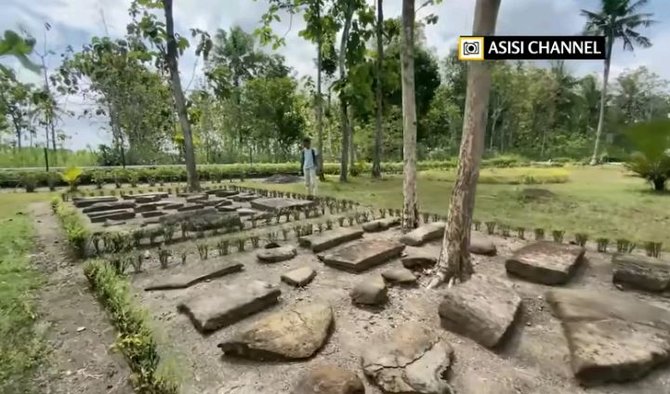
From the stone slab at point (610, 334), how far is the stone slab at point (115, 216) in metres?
6.79

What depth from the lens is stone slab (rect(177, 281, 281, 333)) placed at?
9.69 feet

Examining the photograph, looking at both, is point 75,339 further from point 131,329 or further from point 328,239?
point 328,239

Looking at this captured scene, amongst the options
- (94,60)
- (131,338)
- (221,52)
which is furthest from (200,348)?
(221,52)

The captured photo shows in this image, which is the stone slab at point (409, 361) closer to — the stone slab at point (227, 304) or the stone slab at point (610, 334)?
the stone slab at point (610, 334)

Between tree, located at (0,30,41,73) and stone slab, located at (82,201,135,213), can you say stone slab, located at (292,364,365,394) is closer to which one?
tree, located at (0,30,41,73)

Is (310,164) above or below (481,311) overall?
above

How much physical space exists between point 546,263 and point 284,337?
8.24 ft

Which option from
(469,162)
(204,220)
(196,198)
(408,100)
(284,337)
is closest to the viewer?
(284,337)

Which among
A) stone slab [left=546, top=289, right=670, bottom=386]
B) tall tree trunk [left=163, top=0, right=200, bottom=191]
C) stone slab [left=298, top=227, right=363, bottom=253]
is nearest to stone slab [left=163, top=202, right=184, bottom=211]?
tall tree trunk [left=163, top=0, right=200, bottom=191]

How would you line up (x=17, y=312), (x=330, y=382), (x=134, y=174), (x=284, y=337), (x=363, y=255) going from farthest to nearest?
(x=134, y=174)
(x=363, y=255)
(x=17, y=312)
(x=284, y=337)
(x=330, y=382)

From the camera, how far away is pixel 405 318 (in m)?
3.06

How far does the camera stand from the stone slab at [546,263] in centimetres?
349

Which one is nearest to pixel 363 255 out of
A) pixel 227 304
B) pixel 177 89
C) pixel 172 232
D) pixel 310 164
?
pixel 227 304

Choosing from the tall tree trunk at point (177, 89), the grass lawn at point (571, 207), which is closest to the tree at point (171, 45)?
the tall tree trunk at point (177, 89)
